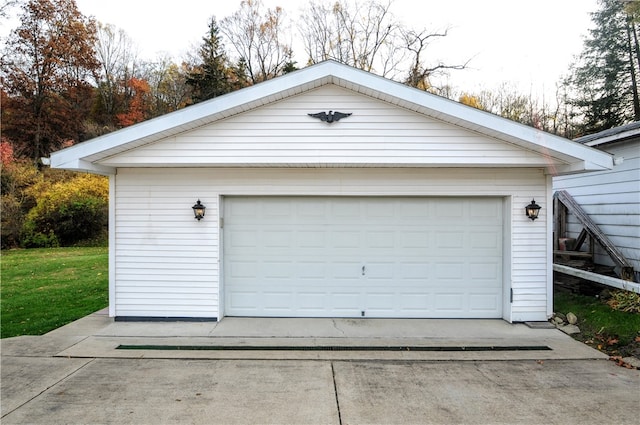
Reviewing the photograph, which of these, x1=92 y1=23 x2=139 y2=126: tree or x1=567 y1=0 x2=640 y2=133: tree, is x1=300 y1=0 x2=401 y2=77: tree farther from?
x1=92 y1=23 x2=139 y2=126: tree

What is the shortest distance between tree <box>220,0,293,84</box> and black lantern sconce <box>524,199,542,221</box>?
19.8m

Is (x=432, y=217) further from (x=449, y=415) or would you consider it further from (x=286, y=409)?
(x=286, y=409)

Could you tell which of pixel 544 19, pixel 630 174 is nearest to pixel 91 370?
pixel 630 174

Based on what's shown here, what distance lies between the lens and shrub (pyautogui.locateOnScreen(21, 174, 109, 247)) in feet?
58.1

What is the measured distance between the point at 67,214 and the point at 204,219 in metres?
14.9

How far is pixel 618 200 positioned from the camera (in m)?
7.42

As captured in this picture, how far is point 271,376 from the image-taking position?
4.60 metres

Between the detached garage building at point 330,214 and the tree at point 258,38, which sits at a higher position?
the tree at point 258,38

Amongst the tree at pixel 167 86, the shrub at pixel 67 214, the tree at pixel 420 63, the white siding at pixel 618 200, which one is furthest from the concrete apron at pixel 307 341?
the tree at pixel 167 86

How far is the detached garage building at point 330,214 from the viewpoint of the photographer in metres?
6.14

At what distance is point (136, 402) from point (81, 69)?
29531 millimetres

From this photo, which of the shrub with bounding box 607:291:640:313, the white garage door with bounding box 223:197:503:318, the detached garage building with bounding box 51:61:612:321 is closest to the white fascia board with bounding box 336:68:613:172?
the detached garage building with bounding box 51:61:612:321

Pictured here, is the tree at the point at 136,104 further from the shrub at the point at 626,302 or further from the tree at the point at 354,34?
the shrub at the point at 626,302

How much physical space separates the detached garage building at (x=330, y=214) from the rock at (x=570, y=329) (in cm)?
38
